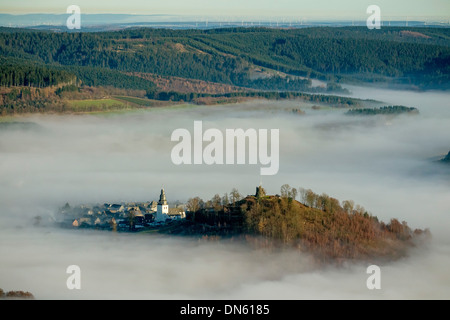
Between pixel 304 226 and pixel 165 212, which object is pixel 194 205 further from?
pixel 304 226

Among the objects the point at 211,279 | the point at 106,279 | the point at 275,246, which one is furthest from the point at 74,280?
the point at 275,246

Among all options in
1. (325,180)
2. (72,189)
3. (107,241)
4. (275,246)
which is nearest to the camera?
(275,246)

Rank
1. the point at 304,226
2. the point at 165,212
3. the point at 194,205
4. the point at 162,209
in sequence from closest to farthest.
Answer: the point at 304,226 < the point at 194,205 < the point at 165,212 < the point at 162,209

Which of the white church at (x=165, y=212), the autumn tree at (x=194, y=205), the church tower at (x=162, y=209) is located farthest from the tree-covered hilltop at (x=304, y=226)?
the church tower at (x=162, y=209)

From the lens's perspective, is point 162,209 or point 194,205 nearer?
point 194,205

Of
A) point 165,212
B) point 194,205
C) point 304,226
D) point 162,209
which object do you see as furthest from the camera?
point 162,209

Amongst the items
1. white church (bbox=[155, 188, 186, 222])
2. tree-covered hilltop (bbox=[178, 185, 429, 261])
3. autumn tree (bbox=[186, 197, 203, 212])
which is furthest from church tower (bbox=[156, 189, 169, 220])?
tree-covered hilltop (bbox=[178, 185, 429, 261])

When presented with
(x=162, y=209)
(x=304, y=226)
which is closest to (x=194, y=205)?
(x=162, y=209)
